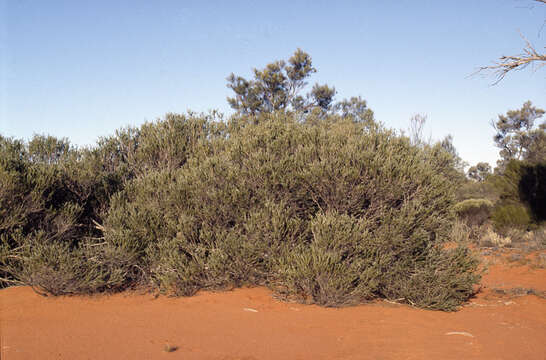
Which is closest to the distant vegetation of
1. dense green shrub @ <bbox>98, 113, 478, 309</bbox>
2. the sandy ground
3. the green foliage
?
dense green shrub @ <bbox>98, 113, 478, 309</bbox>

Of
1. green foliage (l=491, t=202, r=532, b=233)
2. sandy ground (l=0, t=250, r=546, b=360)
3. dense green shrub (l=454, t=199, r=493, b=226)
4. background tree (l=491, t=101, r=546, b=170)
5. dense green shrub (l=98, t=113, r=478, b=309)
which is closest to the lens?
sandy ground (l=0, t=250, r=546, b=360)

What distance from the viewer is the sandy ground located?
4.73 meters

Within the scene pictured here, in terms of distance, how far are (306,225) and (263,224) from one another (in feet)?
2.75

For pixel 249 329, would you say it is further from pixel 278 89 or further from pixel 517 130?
pixel 517 130

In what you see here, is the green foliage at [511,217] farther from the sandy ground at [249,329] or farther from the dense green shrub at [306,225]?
the dense green shrub at [306,225]

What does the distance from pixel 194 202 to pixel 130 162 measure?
2.91 meters

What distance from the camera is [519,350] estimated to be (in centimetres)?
497

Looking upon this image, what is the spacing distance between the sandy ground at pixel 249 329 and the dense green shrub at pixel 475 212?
1129 cm

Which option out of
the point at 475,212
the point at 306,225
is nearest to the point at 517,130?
the point at 475,212

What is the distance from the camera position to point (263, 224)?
7.09 metres

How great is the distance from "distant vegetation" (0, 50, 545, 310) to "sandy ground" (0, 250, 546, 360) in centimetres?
39

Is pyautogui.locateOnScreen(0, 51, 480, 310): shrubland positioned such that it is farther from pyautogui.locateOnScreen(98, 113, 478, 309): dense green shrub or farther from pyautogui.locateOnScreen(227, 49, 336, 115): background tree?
pyautogui.locateOnScreen(227, 49, 336, 115): background tree

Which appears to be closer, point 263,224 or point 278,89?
point 263,224

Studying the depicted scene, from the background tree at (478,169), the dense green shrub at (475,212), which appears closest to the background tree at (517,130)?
the background tree at (478,169)
